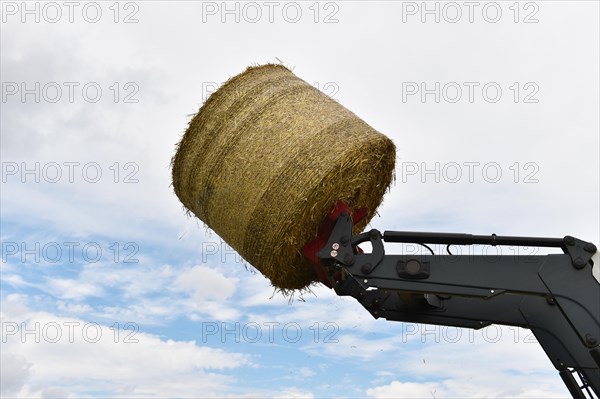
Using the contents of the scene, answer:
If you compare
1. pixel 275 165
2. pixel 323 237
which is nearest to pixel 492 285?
pixel 323 237

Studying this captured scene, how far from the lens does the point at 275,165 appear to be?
602 centimetres

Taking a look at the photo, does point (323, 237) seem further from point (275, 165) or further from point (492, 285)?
point (492, 285)

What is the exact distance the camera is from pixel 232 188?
20.6 ft

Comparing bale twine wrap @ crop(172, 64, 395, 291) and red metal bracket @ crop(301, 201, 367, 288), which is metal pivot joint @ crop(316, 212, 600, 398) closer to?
red metal bracket @ crop(301, 201, 367, 288)

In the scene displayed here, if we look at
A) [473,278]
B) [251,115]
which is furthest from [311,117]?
[473,278]

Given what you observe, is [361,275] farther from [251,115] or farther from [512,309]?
[251,115]

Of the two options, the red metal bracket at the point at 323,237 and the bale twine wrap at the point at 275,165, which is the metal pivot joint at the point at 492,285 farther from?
the bale twine wrap at the point at 275,165

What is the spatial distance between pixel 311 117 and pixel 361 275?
152 cm

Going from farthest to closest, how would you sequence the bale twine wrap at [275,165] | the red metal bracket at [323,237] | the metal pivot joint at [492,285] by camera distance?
the red metal bracket at [323,237] → the bale twine wrap at [275,165] → the metal pivot joint at [492,285]

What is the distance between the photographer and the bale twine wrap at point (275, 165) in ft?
19.6

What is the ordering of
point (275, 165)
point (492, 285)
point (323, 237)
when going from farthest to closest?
point (323, 237) → point (275, 165) → point (492, 285)

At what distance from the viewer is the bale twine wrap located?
597 centimetres

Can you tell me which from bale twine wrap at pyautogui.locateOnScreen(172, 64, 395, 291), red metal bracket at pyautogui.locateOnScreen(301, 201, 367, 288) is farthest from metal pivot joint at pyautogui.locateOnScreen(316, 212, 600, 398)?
bale twine wrap at pyautogui.locateOnScreen(172, 64, 395, 291)

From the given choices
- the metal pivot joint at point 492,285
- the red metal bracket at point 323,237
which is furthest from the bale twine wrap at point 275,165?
the metal pivot joint at point 492,285
